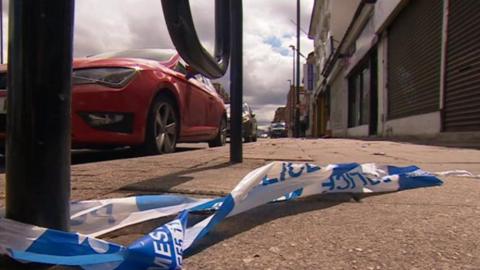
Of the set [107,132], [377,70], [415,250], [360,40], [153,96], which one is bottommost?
[415,250]

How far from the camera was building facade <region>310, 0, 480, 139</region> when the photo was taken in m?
7.41

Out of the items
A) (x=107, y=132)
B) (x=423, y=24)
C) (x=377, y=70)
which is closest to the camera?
(x=107, y=132)

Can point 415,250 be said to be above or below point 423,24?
below

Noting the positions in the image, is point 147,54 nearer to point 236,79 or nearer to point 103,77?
point 103,77

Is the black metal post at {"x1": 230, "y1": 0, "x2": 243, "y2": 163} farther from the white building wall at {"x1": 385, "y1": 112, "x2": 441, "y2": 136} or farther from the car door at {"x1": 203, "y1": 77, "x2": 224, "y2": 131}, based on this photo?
the white building wall at {"x1": 385, "y1": 112, "x2": 441, "y2": 136}

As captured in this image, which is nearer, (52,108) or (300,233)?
(52,108)

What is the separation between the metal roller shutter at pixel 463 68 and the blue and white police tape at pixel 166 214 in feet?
16.8

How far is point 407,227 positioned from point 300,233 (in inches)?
15.7

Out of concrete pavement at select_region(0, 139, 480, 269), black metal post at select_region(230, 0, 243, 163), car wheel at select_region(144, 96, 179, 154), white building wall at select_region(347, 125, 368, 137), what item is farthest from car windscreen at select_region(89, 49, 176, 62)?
white building wall at select_region(347, 125, 368, 137)

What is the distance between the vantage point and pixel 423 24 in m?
9.72

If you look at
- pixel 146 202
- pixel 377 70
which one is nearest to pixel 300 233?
pixel 146 202

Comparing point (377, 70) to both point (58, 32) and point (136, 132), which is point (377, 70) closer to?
point (136, 132)

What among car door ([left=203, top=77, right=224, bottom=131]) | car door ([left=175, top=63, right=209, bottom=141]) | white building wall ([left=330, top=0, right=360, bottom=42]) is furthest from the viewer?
white building wall ([left=330, top=0, right=360, bottom=42])

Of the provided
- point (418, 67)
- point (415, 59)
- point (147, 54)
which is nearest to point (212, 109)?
point (147, 54)
